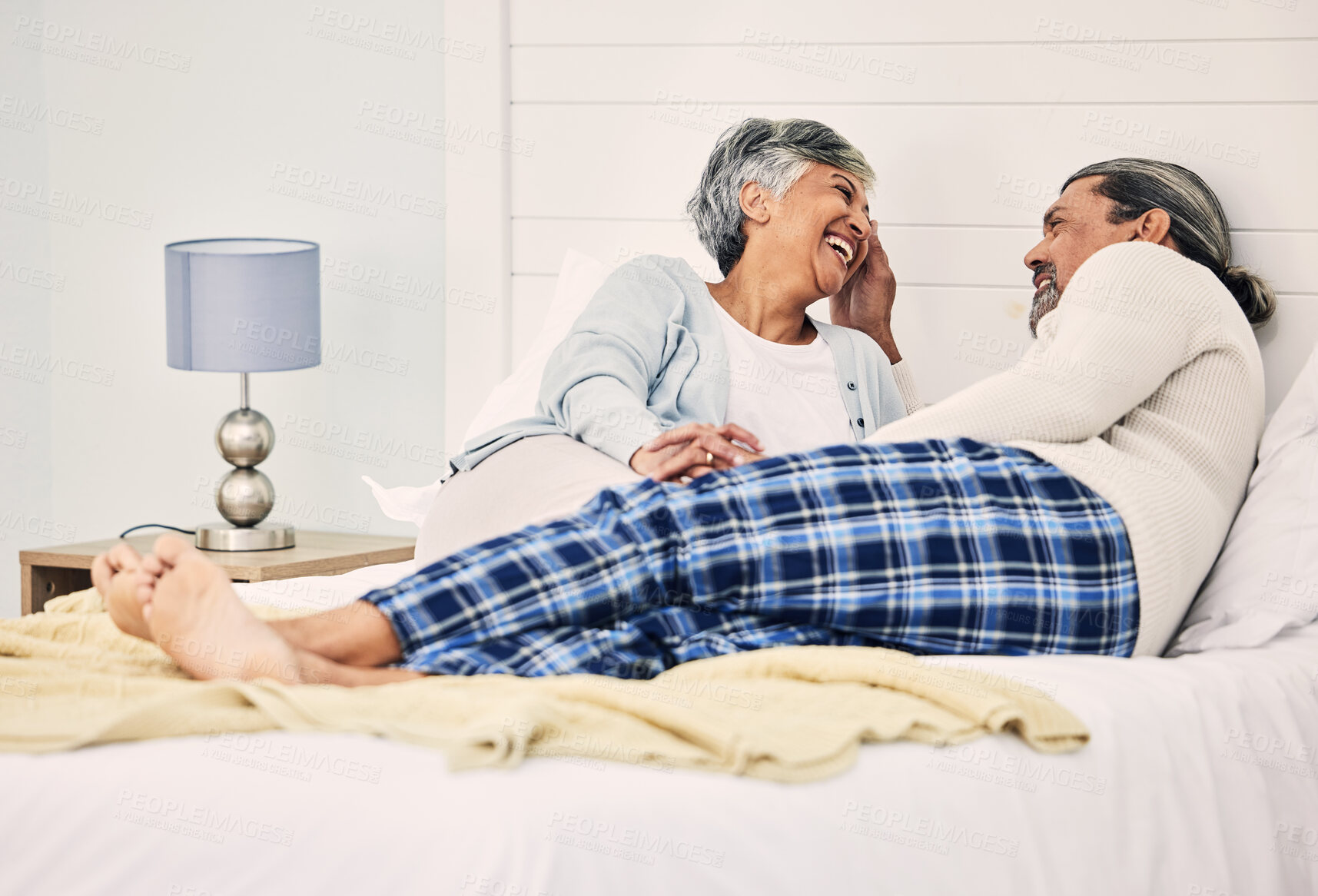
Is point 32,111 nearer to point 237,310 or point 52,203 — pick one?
point 52,203

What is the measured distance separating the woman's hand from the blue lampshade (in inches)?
39.4

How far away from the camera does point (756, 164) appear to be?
208cm

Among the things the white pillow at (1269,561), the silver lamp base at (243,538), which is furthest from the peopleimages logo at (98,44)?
the white pillow at (1269,561)

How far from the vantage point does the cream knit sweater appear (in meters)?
1.34

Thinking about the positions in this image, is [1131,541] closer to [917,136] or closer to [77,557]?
[917,136]

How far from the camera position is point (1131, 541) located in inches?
50.8

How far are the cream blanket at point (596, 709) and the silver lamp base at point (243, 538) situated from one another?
1174 millimetres

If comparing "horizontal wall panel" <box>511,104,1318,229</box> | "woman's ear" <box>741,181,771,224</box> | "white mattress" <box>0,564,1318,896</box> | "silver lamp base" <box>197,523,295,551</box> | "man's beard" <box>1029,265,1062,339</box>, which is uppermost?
"horizontal wall panel" <box>511,104,1318,229</box>

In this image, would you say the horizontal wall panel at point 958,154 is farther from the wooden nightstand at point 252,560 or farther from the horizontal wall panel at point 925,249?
the wooden nightstand at point 252,560

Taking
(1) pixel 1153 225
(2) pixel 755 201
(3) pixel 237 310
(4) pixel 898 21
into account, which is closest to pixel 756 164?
(2) pixel 755 201

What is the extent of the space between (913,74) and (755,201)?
45 centimetres

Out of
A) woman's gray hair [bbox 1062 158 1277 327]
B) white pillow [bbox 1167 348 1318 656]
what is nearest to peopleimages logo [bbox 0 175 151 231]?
woman's gray hair [bbox 1062 158 1277 327]

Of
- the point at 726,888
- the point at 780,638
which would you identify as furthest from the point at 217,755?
the point at 780,638

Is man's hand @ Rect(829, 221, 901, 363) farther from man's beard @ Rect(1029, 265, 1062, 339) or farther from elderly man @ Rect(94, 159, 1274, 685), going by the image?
elderly man @ Rect(94, 159, 1274, 685)
